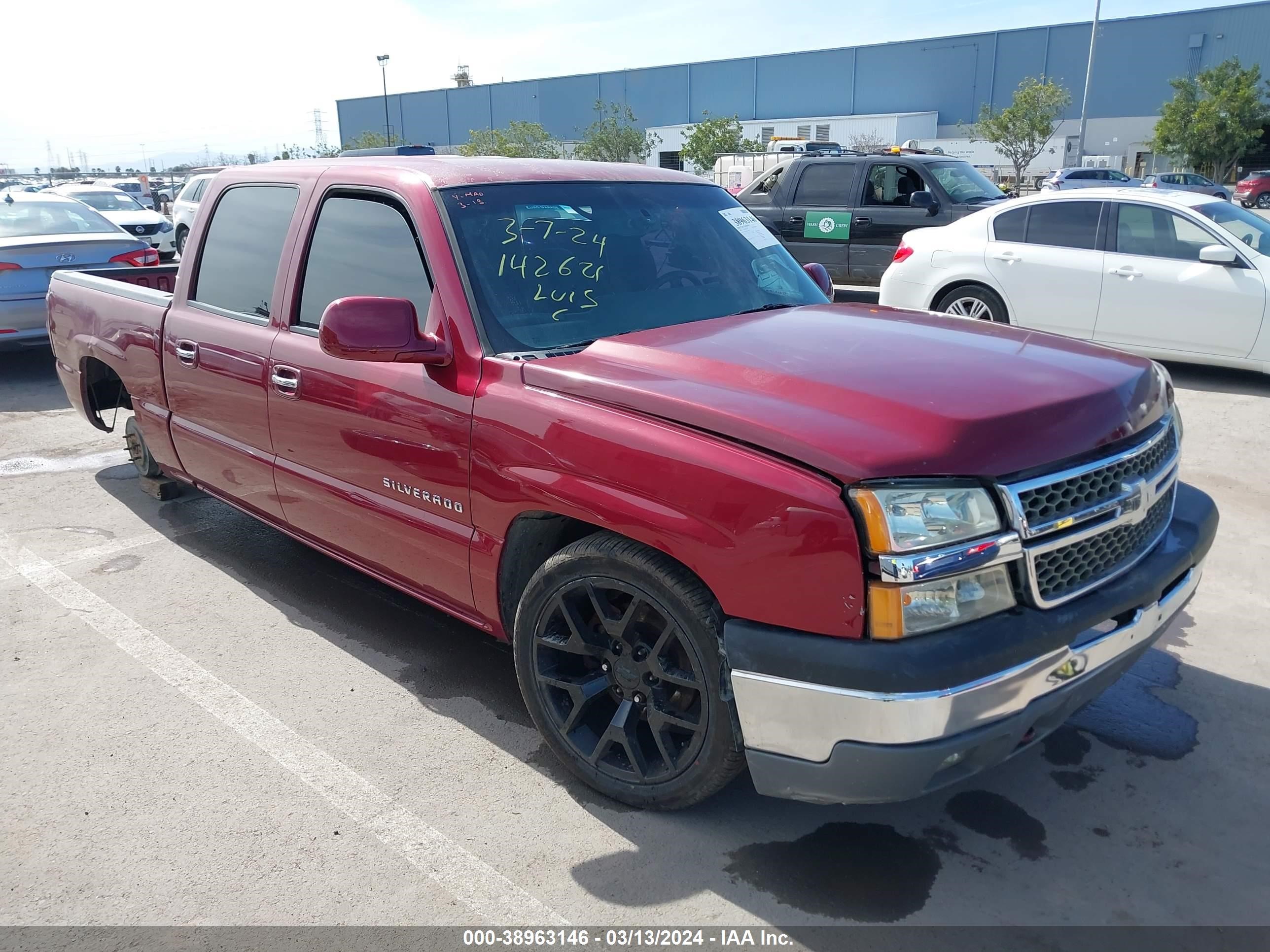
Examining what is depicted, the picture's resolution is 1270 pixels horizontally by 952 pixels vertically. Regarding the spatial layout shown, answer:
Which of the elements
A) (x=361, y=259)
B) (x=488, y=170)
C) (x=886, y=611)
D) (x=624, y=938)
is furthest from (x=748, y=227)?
(x=624, y=938)

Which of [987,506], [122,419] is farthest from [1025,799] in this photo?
[122,419]

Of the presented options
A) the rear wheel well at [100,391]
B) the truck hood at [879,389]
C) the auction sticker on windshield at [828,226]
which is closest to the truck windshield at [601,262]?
the truck hood at [879,389]

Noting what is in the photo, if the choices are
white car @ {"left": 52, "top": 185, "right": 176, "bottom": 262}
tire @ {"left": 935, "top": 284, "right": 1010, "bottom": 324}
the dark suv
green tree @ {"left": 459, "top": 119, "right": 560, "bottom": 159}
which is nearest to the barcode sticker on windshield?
tire @ {"left": 935, "top": 284, "right": 1010, "bottom": 324}

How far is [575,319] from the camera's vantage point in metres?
3.18

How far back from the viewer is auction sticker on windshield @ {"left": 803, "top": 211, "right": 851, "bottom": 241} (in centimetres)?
1180

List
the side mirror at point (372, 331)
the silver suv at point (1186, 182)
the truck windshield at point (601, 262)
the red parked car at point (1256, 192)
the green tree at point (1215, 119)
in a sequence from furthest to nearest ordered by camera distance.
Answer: the green tree at point (1215, 119)
the red parked car at point (1256, 192)
the silver suv at point (1186, 182)
the truck windshield at point (601, 262)
the side mirror at point (372, 331)

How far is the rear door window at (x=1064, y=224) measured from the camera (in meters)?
8.27

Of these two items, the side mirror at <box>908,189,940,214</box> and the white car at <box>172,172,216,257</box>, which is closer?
the side mirror at <box>908,189,940,214</box>

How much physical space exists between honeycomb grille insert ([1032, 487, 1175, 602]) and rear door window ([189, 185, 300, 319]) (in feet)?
9.96

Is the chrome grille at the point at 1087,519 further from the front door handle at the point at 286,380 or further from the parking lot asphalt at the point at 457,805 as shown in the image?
the front door handle at the point at 286,380

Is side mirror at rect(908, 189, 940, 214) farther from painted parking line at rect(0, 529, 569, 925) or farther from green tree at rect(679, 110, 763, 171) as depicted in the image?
green tree at rect(679, 110, 763, 171)

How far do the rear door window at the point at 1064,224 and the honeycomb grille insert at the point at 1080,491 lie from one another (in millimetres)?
6350

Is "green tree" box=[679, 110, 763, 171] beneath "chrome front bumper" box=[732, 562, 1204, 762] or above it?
above

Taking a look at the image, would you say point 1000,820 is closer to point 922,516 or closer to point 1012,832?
point 1012,832
